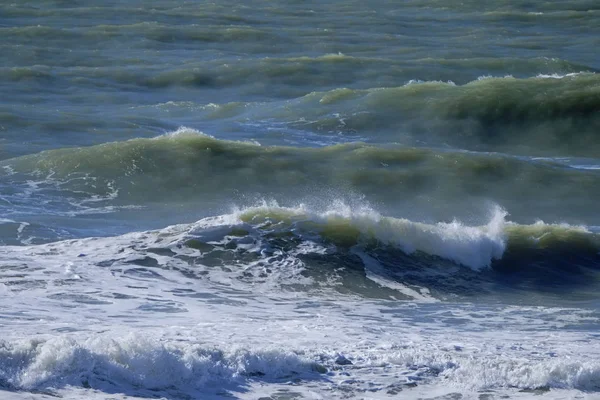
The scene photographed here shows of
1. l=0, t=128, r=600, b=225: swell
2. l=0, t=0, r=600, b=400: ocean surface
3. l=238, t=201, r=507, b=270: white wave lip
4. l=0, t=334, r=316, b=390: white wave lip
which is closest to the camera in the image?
l=0, t=334, r=316, b=390: white wave lip

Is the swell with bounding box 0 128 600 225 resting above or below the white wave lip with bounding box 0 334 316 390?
above

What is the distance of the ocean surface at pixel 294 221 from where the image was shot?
23.7 feet

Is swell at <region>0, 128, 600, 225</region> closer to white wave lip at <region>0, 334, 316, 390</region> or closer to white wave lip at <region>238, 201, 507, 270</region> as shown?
white wave lip at <region>238, 201, 507, 270</region>

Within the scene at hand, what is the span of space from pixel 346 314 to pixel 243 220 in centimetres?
265

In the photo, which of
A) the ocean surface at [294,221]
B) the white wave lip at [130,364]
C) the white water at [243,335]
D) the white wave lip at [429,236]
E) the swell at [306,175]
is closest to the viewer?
the white wave lip at [130,364]

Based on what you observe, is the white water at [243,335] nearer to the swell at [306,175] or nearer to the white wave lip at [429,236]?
the white wave lip at [429,236]

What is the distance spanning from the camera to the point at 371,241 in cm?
1123

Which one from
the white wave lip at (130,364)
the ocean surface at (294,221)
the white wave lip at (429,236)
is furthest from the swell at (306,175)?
→ the white wave lip at (130,364)

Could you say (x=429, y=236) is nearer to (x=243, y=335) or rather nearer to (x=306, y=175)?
(x=243, y=335)

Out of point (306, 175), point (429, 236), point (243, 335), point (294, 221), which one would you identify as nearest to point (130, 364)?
point (243, 335)

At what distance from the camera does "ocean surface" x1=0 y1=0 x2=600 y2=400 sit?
23.7 ft

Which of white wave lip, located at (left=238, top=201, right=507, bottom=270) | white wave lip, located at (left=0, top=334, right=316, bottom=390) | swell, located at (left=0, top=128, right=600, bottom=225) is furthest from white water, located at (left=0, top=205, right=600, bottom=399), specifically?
swell, located at (left=0, top=128, right=600, bottom=225)

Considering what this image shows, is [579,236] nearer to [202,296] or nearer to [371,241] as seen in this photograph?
[371,241]

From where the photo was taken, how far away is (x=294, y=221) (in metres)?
11.4
